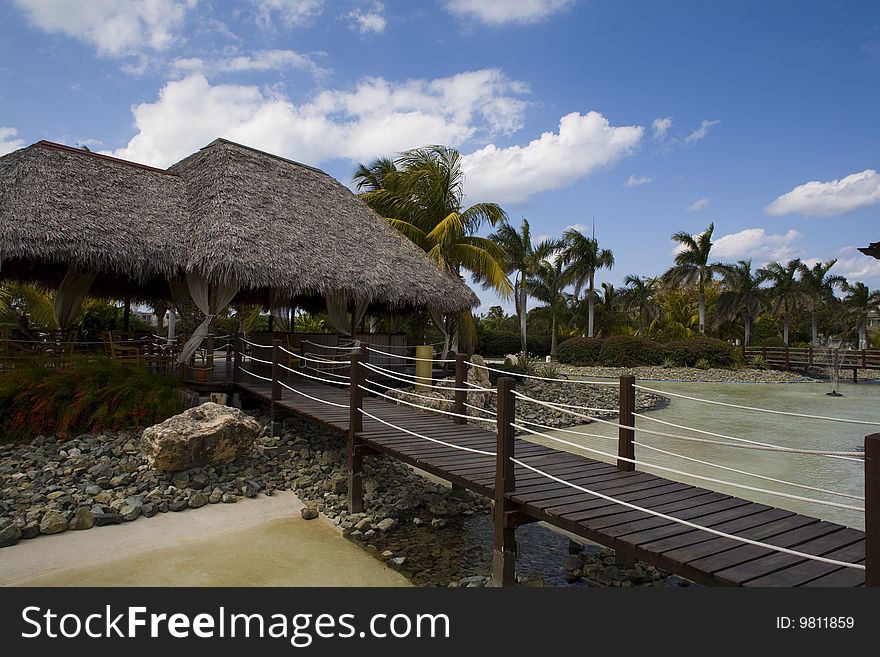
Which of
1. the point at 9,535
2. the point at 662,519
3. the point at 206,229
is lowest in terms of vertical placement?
the point at 9,535

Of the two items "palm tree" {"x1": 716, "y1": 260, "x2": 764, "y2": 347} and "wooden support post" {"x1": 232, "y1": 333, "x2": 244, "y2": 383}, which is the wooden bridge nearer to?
"wooden support post" {"x1": 232, "y1": 333, "x2": 244, "y2": 383}

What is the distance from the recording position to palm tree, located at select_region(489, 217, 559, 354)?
2659 cm

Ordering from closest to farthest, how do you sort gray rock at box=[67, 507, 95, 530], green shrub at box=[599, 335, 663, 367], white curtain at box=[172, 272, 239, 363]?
1. gray rock at box=[67, 507, 95, 530]
2. white curtain at box=[172, 272, 239, 363]
3. green shrub at box=[599, 335, 663, 367]

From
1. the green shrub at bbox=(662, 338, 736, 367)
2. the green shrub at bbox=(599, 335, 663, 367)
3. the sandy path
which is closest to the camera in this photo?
the sandy path

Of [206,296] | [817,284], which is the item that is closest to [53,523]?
[206,296]

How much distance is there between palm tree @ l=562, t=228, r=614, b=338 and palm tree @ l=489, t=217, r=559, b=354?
0.77 metres

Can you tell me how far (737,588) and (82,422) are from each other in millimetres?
6981

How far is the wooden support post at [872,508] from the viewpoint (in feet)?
6.61

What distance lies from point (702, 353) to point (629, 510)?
21.0 metres

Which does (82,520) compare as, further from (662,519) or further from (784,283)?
(784,283)

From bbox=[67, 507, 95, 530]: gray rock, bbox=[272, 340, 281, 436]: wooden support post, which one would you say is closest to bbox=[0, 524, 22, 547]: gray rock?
bbox=[67, 507, 95, 530]: gray rock

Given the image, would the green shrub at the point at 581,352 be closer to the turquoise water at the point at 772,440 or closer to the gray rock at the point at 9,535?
the turquoise water at the point at 772,440

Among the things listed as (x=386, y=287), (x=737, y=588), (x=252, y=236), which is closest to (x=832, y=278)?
(x=386, y=287)

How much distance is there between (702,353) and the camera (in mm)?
22266
